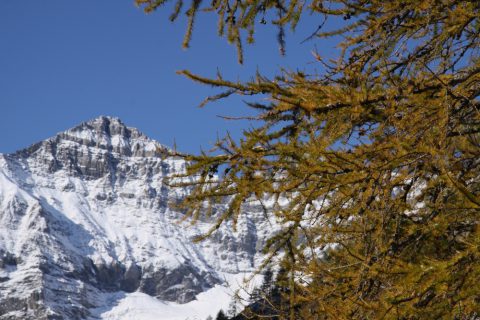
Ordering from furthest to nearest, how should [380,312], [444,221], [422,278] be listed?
[444,221]
[380,312]
[422,278]

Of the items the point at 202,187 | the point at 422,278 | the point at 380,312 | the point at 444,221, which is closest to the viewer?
the point at 422,278

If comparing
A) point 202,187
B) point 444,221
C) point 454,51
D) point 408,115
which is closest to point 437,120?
point 408,115

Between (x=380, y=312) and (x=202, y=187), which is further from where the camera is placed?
(x=202, y=187)

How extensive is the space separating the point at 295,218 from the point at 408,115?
2.89ft

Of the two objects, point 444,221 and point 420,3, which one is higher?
point 420,3

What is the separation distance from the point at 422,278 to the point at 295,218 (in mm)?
1160

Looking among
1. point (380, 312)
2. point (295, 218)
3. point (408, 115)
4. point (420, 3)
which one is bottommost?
point (380, 312)

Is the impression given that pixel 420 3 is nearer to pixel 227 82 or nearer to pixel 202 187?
pixel 227 82

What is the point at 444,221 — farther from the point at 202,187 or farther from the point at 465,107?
the point at 202,187

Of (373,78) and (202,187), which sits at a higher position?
(373,78)

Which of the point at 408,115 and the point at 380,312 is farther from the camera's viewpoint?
the point at 408,115

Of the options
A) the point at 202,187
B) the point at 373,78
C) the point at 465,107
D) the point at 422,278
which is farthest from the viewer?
the point at 202,187

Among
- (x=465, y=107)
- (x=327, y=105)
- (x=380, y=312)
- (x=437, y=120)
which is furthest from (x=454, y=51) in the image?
(x=380, y=312)

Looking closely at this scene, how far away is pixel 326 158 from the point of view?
2.94m
